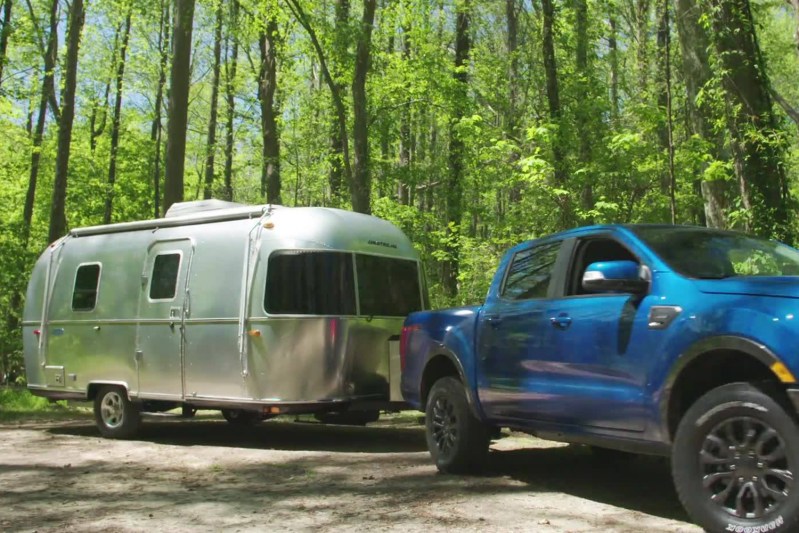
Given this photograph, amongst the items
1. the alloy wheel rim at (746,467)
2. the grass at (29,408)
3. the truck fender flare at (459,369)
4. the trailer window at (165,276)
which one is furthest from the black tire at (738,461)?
the grass at (29,408)

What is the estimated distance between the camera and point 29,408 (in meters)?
15.0

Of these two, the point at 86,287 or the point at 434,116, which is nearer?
the point at 86,287

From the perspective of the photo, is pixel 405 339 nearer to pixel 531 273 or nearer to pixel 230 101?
pixel 531 273

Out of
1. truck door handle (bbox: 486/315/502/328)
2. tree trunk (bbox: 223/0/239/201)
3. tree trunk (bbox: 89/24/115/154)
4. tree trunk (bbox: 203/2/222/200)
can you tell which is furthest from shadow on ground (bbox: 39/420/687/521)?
tree trunk (bbox: 89/24/115/154)

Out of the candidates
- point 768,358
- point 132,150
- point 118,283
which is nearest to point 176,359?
point 118,283

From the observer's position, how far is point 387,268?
991cm

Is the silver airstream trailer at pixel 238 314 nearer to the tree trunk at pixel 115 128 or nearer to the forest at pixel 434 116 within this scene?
the forest at pixel 434 116

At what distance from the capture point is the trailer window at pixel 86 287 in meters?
11.1

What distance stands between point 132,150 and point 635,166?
22.2 m

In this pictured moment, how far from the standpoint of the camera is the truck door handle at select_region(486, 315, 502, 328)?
6.71 meters

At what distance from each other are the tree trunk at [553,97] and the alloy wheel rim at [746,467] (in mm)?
10071

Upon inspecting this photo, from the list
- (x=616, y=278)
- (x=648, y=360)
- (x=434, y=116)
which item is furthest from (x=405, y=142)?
(x=648, y=360)

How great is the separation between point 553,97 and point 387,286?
8030 mm

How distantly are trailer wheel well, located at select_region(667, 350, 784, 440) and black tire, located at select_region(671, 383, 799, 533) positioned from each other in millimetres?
191
